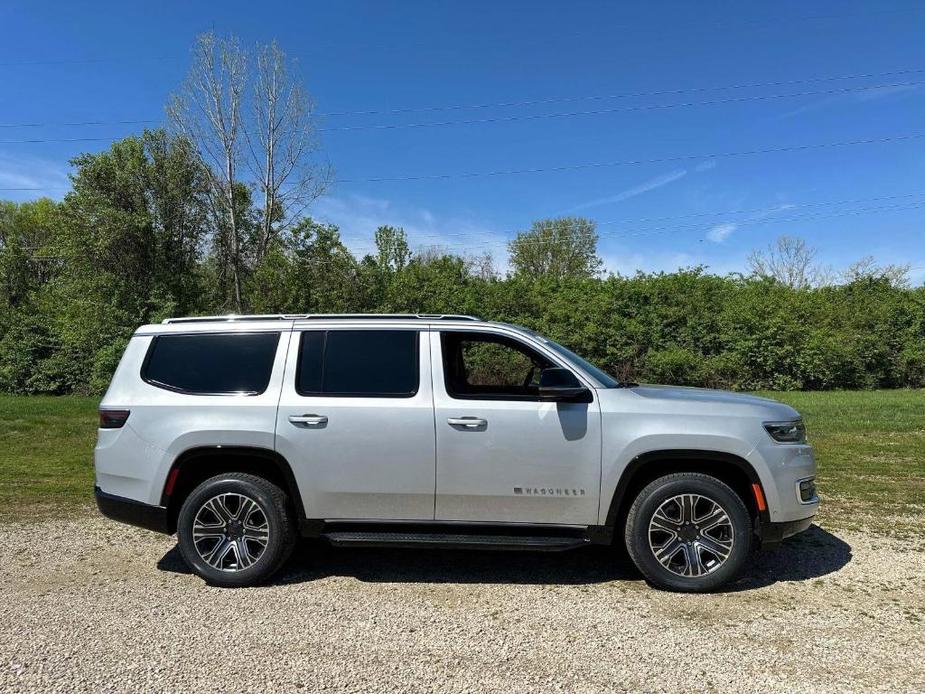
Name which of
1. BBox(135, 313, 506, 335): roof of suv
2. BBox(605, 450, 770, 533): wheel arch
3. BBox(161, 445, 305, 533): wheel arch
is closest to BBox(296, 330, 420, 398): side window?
BBox(135, 313, 506, 335): roof of suv

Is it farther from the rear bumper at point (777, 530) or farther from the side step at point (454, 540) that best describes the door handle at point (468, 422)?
the rear bumper at point (777, 530)

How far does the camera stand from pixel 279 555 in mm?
4539

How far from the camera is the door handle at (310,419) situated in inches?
178

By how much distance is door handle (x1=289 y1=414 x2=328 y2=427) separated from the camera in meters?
4.52

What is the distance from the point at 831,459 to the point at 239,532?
8140 mm

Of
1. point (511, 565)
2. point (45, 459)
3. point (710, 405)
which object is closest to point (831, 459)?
point (710, 405)

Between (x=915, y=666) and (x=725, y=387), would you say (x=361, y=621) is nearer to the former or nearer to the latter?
(x=915, y=666)

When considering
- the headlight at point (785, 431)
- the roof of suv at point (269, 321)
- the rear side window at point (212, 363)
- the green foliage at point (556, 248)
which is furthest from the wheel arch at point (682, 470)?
the green foliage at point (556, 248)

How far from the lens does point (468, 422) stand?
445 cm

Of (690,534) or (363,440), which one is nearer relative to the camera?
(690,534)

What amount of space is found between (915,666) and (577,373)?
2485 millimetres

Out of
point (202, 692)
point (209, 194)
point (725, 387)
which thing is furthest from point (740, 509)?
point (209, 194)

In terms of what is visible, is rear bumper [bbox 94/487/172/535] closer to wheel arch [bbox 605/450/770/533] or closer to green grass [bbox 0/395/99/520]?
green grass [bbox 0/395/99/520]

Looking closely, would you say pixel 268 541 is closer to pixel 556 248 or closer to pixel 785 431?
pixel 785 431
